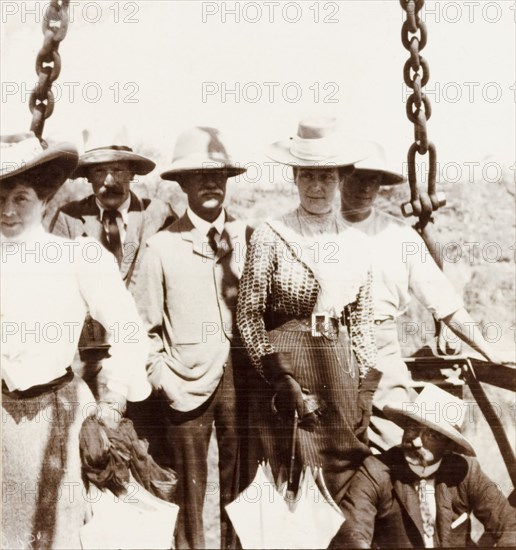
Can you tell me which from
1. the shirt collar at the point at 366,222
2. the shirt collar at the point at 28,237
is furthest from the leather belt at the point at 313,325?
the shirt collar at the point at 28,237

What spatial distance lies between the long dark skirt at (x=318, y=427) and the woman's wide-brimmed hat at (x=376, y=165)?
2.56 ft

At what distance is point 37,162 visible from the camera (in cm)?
382

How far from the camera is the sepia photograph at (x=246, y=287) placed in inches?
150

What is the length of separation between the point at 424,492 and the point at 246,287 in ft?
4.17

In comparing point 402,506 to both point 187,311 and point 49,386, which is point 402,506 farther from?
point 49,386

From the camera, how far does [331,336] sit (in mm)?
3818

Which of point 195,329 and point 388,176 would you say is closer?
point 195,329

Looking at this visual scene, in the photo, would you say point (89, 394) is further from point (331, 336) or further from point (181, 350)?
point (331, 336)

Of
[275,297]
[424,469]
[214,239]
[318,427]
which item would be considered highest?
[214,239]

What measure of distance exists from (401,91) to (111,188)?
1.47m

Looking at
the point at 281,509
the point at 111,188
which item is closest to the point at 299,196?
the point at 111,188

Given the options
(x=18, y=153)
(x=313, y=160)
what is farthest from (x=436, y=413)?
(x=18, y=153)

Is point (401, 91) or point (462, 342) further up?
point (401, 91)

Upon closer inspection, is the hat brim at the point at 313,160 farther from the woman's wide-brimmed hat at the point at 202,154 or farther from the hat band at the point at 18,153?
the hat band at the point at 18,153
